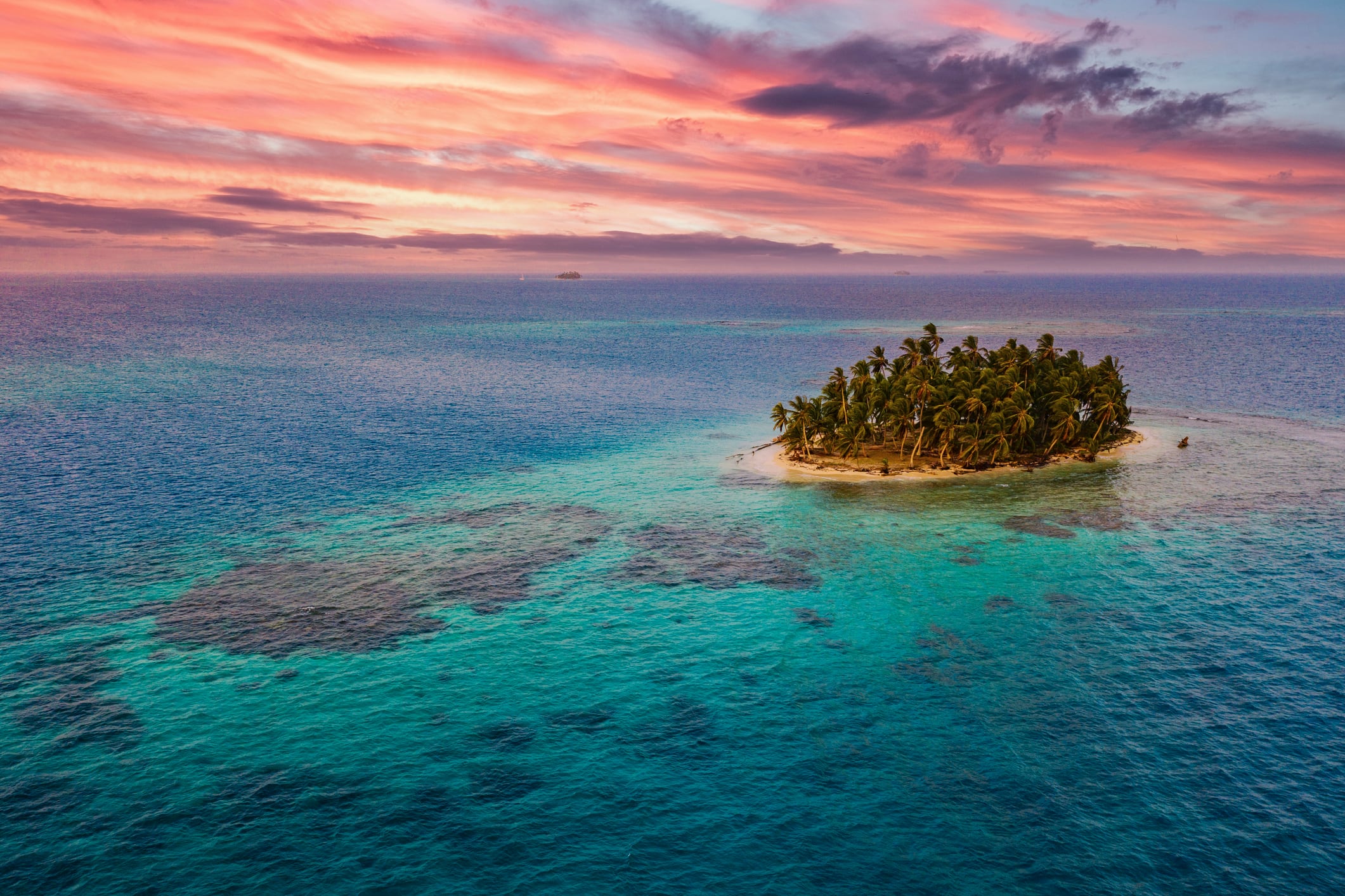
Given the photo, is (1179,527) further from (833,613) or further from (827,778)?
(827,778)

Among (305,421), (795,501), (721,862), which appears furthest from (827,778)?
(305,421)

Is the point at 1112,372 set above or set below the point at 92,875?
above

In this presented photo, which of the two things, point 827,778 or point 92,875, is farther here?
point 827,778

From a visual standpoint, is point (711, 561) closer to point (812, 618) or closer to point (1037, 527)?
point (812, 618)

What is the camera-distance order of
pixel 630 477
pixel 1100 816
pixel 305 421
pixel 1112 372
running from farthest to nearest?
pixel 305 421 < pixel 1112 372 < pixel 630 477 < pixel 1100 816

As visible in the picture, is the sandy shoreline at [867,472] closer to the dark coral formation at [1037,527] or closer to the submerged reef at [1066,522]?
the submerged reef at [1066,522]

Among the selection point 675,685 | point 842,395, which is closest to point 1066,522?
point 842,395
